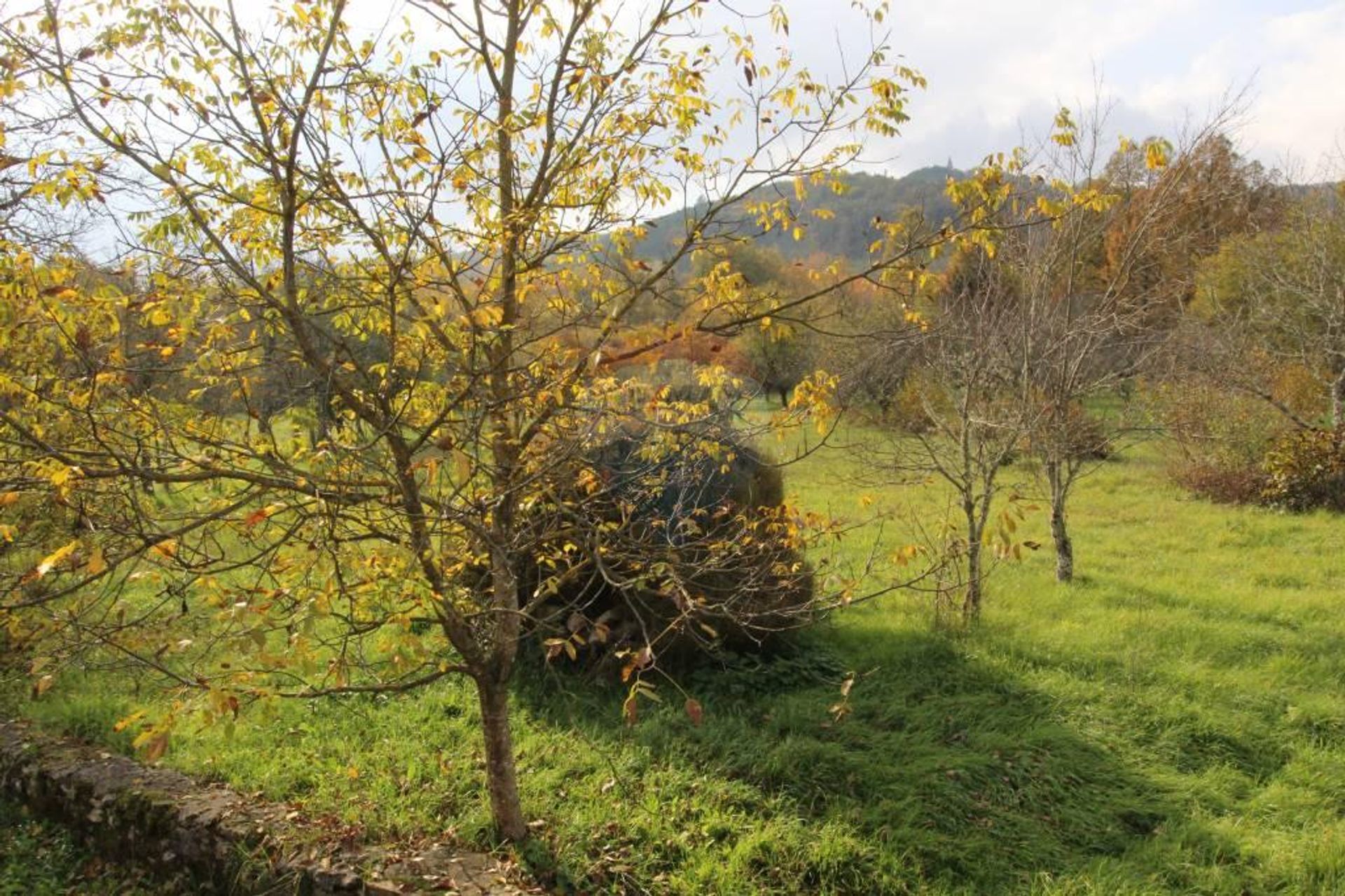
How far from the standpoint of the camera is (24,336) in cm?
400

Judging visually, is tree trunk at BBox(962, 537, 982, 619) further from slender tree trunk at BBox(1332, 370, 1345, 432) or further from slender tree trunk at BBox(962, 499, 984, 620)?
slender tree trunk at BBox(1332, 370, 1345, 432)

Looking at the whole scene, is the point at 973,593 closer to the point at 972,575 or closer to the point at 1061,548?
the point at 972,575

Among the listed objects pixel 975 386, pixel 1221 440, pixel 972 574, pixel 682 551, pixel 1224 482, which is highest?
pixel 975 386

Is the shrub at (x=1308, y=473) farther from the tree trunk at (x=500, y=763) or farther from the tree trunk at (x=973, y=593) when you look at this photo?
the tree trunk at (x=500, y=763)

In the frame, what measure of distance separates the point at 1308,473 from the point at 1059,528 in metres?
6.44

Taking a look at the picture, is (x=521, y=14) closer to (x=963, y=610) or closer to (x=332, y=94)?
(x=332, y=94)

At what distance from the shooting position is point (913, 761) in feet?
16.3

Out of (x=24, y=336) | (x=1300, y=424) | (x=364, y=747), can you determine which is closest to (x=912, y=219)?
(x=24, y=336)

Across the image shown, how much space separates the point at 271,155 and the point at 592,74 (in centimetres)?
133

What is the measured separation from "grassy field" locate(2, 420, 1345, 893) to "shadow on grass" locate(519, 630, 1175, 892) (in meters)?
0.02

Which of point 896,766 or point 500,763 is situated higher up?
point 500,763

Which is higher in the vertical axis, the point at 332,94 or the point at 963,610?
the point at 332,94

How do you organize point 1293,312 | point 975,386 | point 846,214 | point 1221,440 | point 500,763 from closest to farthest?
1. point 500,763
2. point 975,386
3. point 1221,440
4. point 1293,312
5. point 846,214

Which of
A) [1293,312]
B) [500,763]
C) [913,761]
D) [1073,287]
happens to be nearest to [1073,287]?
[1073,287]
